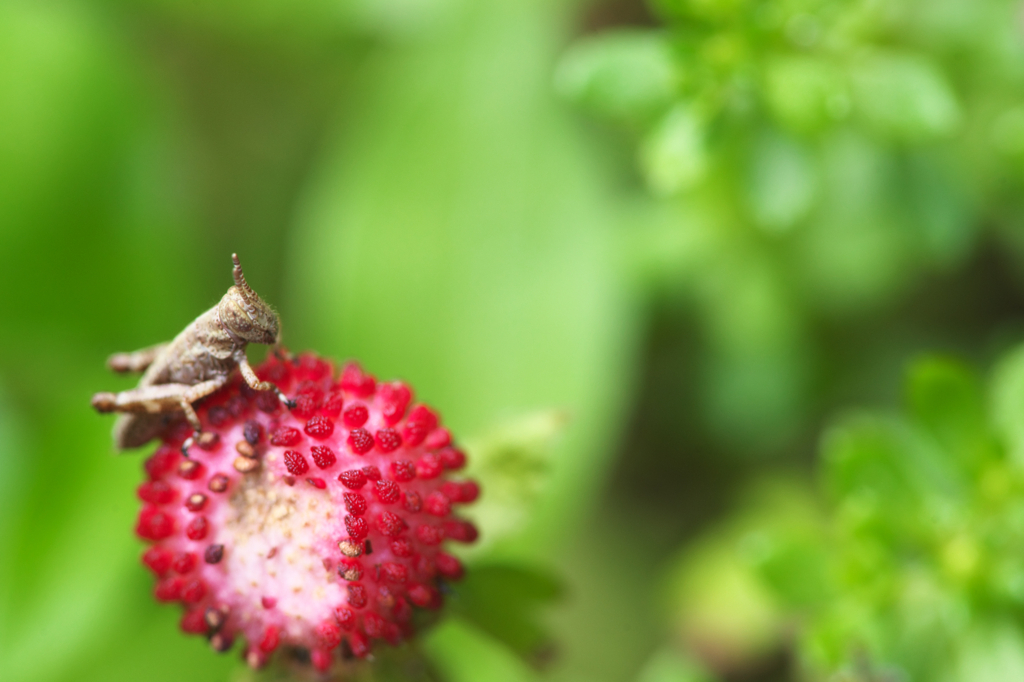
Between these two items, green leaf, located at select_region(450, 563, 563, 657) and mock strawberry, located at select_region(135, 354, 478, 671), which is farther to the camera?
green leaf, located at select_region(450, 563, 563, 657)

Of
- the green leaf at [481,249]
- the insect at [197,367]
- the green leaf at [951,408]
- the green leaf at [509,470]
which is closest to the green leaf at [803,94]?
the green leaf at [951,408]

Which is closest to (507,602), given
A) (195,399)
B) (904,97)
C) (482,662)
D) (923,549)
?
(195,399)

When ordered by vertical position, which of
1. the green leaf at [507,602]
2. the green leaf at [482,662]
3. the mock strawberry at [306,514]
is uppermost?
the green leaf at [482,662]

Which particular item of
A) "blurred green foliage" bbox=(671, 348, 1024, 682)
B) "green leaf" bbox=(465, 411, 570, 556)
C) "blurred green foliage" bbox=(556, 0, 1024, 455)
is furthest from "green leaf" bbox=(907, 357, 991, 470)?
"green leaf" bbox=(465, 411, 570, 556)

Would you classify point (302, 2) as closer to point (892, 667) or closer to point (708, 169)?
point (708, 169)

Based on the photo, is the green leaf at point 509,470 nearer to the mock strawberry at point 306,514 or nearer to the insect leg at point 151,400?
the mock strawberry at point 306,514

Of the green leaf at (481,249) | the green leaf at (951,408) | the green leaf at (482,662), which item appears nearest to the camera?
the green leaf at (951,408)

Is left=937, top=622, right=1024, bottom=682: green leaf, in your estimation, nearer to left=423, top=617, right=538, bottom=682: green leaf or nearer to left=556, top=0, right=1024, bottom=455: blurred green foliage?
left=556, top=0, right=1024, bottom=455: blurred green foliage
